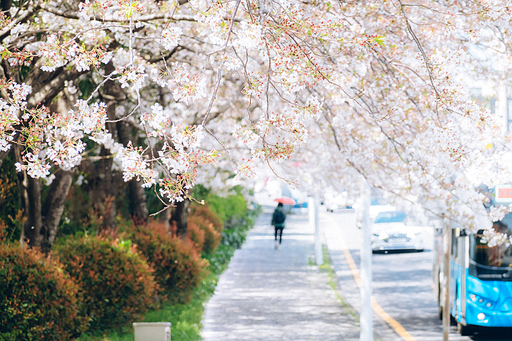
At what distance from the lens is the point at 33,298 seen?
8.05 m

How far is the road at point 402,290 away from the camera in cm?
1175

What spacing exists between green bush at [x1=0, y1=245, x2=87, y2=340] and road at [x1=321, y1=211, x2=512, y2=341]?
5.76 meters

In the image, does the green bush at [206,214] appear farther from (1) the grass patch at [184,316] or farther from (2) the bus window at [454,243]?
(2) the bus window at [454,243]

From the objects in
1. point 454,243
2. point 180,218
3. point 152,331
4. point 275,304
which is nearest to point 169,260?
point 275,304

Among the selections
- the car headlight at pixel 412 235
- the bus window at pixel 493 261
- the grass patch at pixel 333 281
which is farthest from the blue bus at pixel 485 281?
the car headlight at pixel 412 235

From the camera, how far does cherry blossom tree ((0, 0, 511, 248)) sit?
16.7 ft

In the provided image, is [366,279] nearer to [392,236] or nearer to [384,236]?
[384,236]

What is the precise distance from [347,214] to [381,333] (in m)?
35.3

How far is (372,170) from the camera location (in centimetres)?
977

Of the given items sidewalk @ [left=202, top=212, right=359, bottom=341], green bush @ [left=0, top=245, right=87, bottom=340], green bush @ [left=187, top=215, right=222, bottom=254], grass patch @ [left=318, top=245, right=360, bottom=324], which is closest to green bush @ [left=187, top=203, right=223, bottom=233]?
green bush @ [left=187, top=215, right=222, bottom=254]

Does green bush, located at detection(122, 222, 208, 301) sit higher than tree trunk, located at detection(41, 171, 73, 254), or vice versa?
tree trunk, located at detection(41, 171, 73, 254)

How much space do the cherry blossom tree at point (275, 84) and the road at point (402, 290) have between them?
358 cm

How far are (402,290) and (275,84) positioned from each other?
1068 centimetres

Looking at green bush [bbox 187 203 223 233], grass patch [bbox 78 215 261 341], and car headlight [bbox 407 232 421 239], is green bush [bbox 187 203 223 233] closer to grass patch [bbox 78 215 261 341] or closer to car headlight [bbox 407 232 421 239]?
grass patch [bbox 78 215 261 341]
